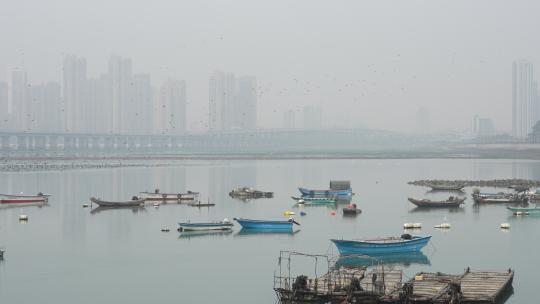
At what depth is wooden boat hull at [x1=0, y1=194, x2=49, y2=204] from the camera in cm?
3509

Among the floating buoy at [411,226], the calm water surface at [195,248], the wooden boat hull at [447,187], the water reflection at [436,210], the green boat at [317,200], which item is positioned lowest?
the calm water surface at [195,248]

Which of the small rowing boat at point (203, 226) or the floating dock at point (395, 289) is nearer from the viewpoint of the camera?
the floating dock at point (395, 289)

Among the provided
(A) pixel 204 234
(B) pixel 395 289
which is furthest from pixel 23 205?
(B) pixel 395 289

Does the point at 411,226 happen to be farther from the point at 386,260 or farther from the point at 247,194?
the point at 247,194

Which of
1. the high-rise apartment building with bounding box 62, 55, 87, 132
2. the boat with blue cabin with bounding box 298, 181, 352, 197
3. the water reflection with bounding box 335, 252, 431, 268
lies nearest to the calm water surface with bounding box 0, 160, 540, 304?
the water reflection with bounding box 335, 252, 431, 268

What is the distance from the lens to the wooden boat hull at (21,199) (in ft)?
115

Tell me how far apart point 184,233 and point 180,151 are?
429 feet

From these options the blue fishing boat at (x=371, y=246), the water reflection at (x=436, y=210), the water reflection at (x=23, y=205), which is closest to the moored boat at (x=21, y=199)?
the water reflection at (x=23, y=205)

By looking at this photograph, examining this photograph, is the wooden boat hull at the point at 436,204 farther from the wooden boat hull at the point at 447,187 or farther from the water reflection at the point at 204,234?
the wooden boat hull at the point at 447,187

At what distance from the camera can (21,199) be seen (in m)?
35.4

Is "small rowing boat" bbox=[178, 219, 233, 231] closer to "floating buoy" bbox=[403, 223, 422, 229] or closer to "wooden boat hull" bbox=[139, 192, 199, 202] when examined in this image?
"floating buoy" bbox=[403, 223, 422, 229]

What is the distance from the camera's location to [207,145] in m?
139

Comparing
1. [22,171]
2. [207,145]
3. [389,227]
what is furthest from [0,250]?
[207,145]

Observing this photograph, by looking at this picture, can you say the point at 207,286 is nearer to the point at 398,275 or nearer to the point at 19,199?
the point at 398,275
